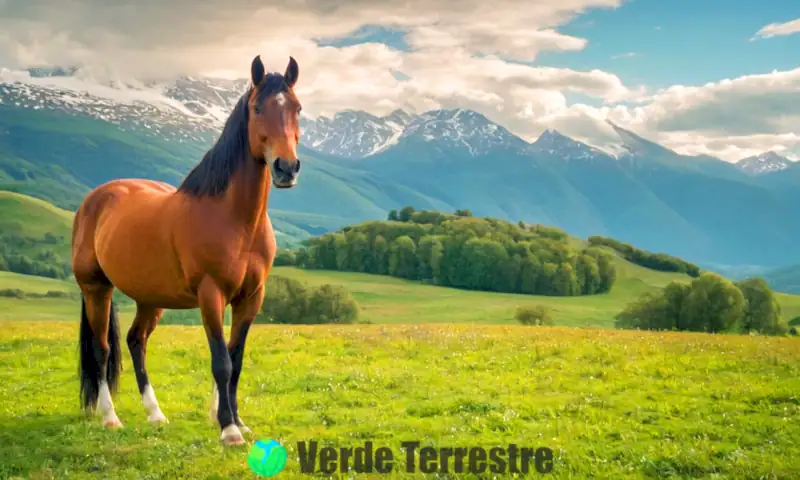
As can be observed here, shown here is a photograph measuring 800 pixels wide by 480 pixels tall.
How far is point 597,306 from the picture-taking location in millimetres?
118188

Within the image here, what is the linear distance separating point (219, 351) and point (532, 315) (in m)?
73.6

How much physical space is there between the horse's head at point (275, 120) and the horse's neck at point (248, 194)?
0.77 ft

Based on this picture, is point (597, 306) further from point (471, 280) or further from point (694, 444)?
point (694, 444)

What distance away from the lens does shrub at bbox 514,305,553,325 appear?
3164 inches

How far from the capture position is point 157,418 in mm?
11953

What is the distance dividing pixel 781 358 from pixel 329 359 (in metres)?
11.8

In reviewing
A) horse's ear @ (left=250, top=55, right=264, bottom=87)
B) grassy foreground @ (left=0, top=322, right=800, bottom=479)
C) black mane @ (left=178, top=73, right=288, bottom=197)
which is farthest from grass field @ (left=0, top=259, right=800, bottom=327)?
horse's ear @ (left=250, top=55, right=264, bottom=87)

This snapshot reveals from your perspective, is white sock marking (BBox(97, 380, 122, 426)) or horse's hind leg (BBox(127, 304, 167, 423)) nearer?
white sock marking (BBox(97, 380, 122, 426))

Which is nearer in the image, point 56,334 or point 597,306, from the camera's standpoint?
point 56,334

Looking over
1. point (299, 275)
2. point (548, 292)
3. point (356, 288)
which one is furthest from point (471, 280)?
point (299, 275)

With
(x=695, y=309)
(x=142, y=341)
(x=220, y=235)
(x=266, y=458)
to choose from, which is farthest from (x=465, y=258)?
(x=266, y=458)

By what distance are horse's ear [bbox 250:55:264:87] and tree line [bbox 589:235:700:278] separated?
585 feet

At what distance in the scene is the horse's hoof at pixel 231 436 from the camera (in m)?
10.3

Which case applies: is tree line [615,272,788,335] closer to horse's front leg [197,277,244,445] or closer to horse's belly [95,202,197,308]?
horse's front leg [197,277,244,445]
